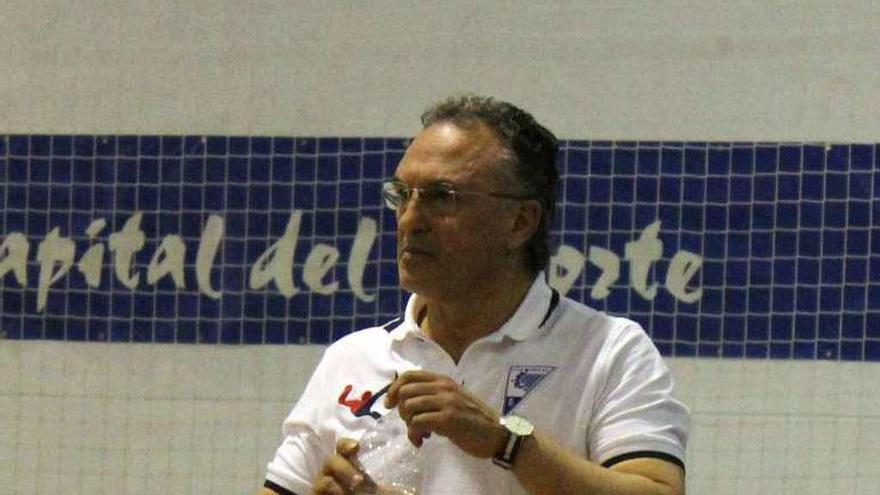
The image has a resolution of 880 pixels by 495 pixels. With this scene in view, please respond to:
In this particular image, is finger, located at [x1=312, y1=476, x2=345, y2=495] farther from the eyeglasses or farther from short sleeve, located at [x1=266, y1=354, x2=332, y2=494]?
the eyeglasses

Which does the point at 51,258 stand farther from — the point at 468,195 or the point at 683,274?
the point at 468,195

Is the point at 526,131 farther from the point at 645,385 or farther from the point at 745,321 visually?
the point at 745,321

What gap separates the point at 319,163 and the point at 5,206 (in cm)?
110

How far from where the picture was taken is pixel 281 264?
5562mm

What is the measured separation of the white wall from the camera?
17.0 feet

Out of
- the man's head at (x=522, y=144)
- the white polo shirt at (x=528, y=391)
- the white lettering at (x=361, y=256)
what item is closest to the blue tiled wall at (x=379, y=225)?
the white lettering at (x=361, y=256)

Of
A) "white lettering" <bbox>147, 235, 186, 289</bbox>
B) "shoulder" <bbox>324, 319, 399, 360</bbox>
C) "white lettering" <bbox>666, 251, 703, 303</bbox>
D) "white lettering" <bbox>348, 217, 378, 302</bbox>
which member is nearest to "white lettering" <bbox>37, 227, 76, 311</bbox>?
"white lettering" <bbox>147, 235, 186, 289</bbox>

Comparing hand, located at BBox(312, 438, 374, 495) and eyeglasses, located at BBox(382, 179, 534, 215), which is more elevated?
eyeglasses, located at BBox(382, 179, 534, 215)

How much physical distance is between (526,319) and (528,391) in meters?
0.14

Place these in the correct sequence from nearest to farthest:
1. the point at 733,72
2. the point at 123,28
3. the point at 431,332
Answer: the point at 431,332 → the point at 733,72 → the point at 123,28

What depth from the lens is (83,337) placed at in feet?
18.6

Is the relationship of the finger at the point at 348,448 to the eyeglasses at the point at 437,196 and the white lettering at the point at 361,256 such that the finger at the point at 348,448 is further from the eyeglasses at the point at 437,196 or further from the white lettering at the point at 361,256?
the white lettering at the point at 361,256

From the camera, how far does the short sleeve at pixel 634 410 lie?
2834mm

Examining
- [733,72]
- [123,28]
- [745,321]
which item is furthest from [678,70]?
[123,28]
